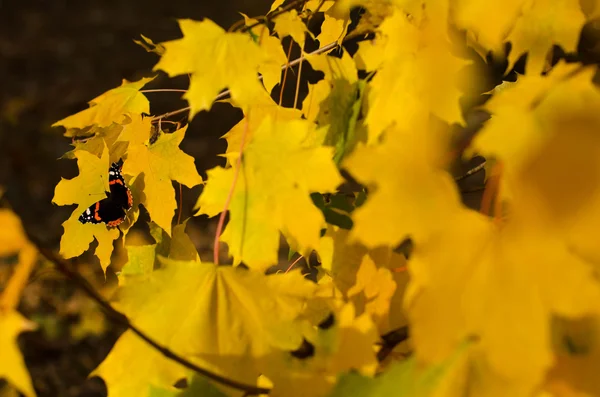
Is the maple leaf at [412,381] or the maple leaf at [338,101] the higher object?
the maple leaf at [338,101]

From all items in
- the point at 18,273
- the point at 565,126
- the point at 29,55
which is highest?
the point at 565,126

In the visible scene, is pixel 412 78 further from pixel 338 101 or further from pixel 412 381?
pixel 412 381

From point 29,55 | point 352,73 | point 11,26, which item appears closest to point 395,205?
point 352,73

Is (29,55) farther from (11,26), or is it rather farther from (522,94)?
(522,94)

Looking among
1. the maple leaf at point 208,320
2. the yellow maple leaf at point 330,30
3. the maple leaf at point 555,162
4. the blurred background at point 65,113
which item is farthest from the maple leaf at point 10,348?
the blurred background at point 65,113

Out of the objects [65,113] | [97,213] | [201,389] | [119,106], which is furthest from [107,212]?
[65,113]

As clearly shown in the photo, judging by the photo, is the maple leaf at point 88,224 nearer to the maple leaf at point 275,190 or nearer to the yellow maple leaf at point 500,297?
the maple leaf at point 275,190
